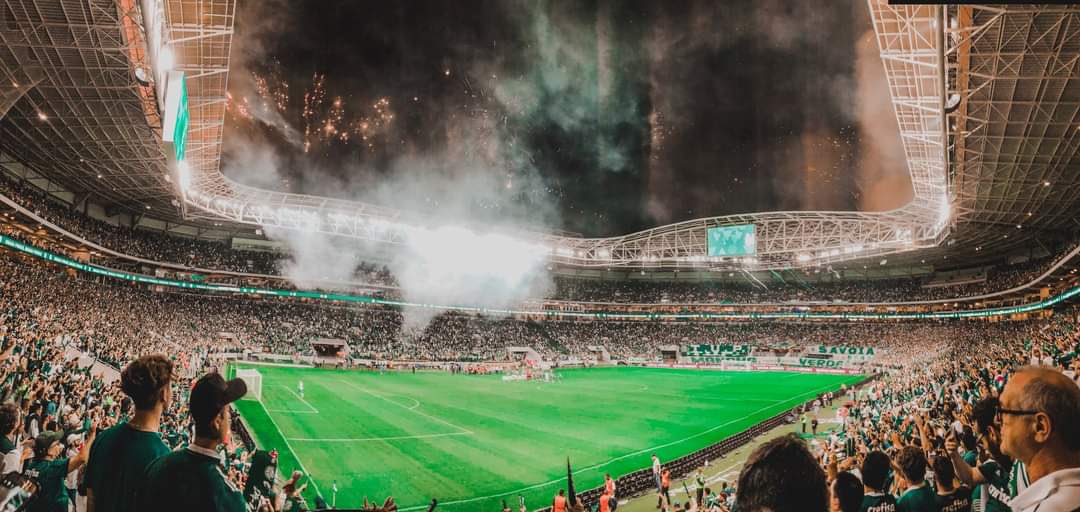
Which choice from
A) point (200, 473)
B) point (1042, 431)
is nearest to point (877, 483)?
point (1042, 431)

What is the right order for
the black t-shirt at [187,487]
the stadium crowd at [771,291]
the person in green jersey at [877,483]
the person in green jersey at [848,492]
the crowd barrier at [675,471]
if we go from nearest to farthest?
the black t-shirt at [187,487], the person in green jersey at [848,492], the person in green jersey at [877,483], the crowd barrier at [675,471], the stadium crowd at [771,291]

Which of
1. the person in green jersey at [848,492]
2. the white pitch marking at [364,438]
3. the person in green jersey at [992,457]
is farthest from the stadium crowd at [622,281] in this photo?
the person in green jersey at [992,457]

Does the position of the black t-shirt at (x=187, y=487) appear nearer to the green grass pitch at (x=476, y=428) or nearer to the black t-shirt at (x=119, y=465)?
the black t-shirt at (x=119, y=465)

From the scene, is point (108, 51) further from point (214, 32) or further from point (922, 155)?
point (922, 155)

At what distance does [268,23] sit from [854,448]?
39.1 m

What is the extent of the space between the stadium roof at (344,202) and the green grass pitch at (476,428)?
12691mm

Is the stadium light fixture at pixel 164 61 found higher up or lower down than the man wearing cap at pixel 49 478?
higher up

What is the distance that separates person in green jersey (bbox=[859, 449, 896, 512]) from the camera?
143 inches

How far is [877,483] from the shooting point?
12.8 feet

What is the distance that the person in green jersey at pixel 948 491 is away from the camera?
12.6 feet

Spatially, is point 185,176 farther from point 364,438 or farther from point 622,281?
point 622,281

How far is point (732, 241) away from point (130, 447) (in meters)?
48.5

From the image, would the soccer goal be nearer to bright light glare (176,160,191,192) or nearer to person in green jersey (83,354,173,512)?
bright light glare (176,160,191,192)

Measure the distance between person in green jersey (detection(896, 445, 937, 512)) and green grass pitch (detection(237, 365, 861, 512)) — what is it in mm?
11563
